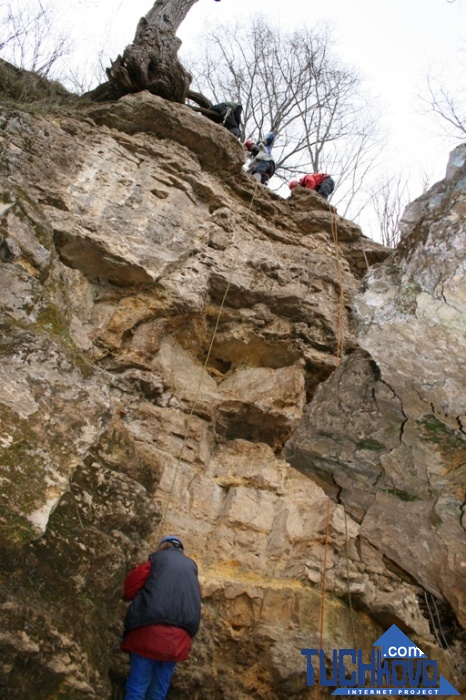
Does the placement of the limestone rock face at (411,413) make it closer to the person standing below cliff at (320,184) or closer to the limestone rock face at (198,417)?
the limestone rock face at (198,417)

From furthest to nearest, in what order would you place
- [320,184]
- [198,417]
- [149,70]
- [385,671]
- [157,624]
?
[320,184] < [149,70] < [198,417] < [385,671] < [157,624]

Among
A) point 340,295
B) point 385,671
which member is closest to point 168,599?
point 385,671

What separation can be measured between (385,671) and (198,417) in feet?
9.40

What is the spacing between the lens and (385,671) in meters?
4.48

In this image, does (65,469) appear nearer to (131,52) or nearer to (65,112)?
(65,112)

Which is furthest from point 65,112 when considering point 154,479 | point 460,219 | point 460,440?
point 460,440

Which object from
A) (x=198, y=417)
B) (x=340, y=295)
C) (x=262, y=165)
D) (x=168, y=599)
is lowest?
(x=168, y=599)

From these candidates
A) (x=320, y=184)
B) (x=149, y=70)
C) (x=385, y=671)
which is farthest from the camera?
(x=320, y=184)

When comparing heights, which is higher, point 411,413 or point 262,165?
point 262,165

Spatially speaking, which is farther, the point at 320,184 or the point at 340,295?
the point at 320,184

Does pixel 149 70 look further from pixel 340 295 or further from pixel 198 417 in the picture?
pixel 198 417

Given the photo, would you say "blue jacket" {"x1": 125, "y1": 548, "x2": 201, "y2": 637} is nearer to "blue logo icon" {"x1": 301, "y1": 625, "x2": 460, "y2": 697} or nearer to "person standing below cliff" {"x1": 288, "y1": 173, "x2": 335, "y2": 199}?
"blue logo icon" {"x1": 301, "y1": 625, "x2": 460, "y2": 697}

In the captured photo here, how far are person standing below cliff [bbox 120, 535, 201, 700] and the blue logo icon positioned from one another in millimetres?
1215

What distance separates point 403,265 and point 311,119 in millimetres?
10917
